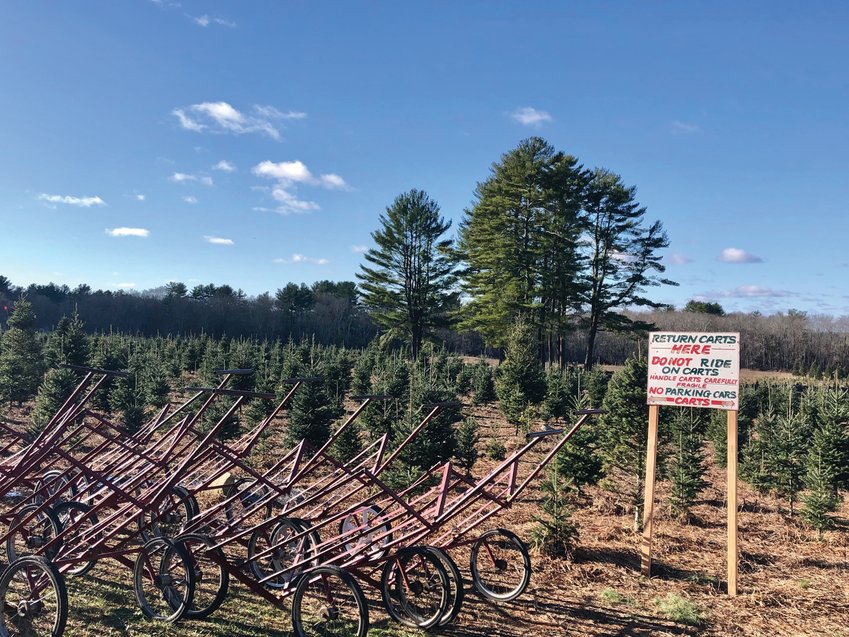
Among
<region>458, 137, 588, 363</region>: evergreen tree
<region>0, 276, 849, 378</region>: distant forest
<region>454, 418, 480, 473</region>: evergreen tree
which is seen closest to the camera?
<region>454, 418, 480, 473</region>: evergreen tree

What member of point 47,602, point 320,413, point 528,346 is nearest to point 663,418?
point 528,346

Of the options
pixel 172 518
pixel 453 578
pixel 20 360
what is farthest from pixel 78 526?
pixel 20 360

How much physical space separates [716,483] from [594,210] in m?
25.7

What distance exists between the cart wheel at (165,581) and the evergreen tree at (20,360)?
15359mm

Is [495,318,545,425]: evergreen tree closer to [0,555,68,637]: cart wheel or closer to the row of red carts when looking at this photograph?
the row of red carts

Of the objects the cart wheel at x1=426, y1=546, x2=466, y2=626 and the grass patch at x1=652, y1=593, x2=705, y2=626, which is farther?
the grass patch at x1=652, y1=593, x2=705, y2=626

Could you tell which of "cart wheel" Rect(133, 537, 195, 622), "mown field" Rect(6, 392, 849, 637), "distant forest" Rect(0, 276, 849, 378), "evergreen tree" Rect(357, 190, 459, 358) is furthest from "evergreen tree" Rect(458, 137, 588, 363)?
"cart wheel" Rect(133, 537, 195, 622)

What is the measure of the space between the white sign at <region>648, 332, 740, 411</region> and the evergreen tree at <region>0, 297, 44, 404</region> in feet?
61.2

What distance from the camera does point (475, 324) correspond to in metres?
35.9

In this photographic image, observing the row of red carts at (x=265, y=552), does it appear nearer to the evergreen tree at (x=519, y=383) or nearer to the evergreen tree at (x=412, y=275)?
the evergreen tree at (x=519, y=383)

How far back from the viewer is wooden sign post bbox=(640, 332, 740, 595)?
21.5 ft

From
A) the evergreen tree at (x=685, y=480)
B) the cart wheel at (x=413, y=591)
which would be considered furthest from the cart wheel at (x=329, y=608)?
the evergreen tree at (x=685, y=480)

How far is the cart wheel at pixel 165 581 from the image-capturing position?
4.46 meters

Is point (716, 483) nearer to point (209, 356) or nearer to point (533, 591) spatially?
point (533, 591)
